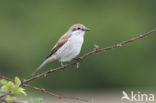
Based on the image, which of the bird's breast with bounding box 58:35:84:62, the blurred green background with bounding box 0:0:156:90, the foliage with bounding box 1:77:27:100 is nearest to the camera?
the foliage with bounding box 1:77:27:100

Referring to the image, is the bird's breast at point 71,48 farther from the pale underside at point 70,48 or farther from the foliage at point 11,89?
the foliage at point 11,89

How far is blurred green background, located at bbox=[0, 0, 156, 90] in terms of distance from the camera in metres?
17.6

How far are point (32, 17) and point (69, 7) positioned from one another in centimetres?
212

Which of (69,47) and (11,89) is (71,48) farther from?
(11,89)

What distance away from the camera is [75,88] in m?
18.6

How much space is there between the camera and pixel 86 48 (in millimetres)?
16125

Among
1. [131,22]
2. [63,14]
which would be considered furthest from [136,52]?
[63,14]

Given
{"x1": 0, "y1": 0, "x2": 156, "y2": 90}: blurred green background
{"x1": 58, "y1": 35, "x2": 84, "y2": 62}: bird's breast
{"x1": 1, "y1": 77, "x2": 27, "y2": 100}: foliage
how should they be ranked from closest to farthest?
{"x1": 1, "y1": 77, "x2": 27, "y2": 100}: foliage
{"x1": 58, "y1": 35, "x2": 84, "y2": 62}: bird's breast
{"x1": 0, "y1": 0, "x2": 156, "y2": 90}: blurred green background

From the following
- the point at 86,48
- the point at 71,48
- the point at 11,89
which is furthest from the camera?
the point at 86,48

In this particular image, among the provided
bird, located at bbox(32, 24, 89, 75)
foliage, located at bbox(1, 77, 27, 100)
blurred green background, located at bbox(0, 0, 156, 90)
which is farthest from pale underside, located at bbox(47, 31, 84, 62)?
blurred green background, located at bbox(0, 0, 156, 90)

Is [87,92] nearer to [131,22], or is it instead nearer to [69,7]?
[131,22]

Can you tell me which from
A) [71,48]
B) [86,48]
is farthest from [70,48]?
[86,48]

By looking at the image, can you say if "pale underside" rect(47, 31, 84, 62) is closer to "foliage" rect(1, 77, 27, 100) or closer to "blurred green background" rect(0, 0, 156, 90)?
"foliage" rect(1, 77, 27, 100)

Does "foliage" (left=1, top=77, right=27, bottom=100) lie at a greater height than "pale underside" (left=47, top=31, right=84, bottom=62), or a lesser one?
lesser
